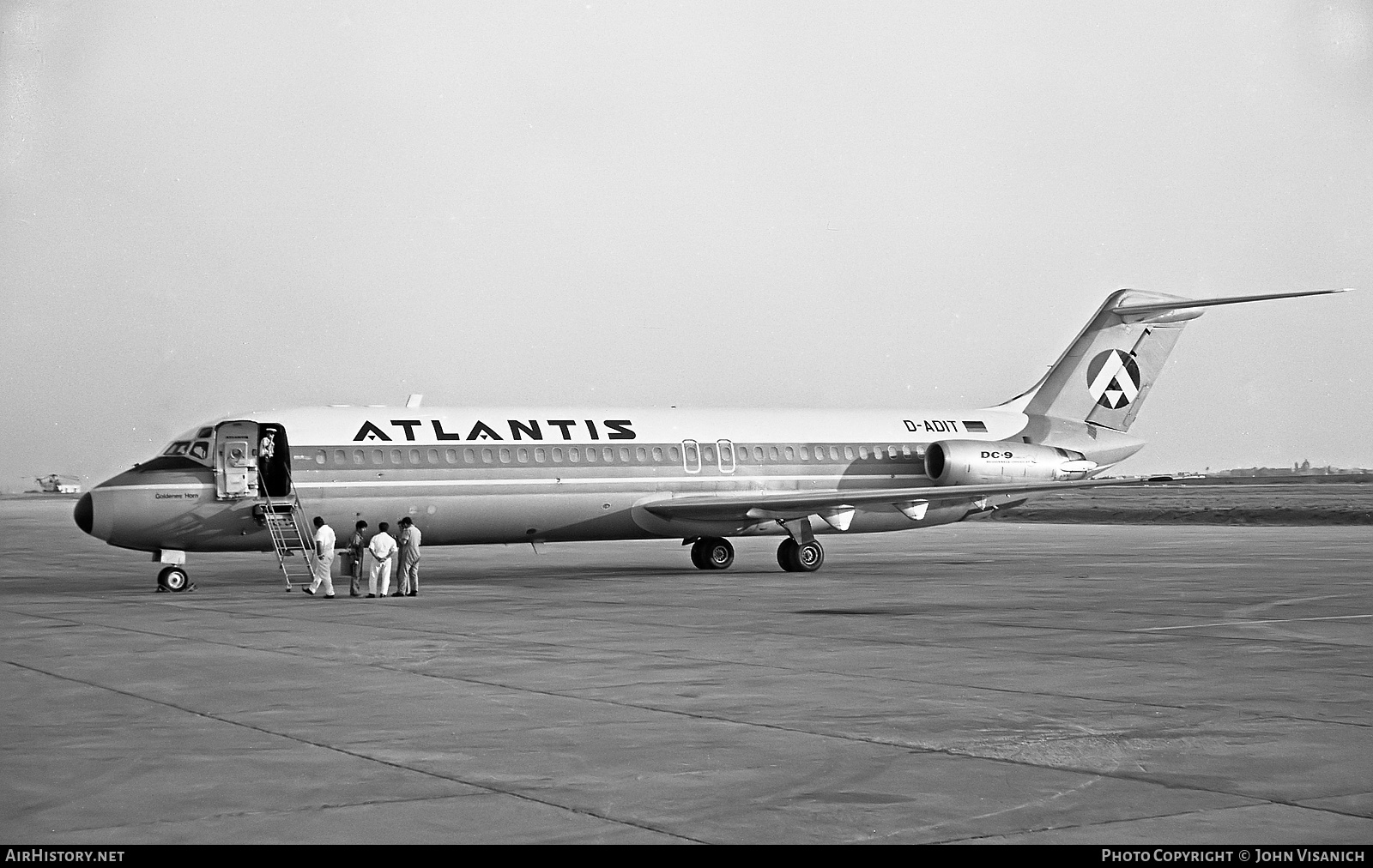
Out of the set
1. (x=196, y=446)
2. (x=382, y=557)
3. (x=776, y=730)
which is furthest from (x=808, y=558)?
(x=776, y=730)

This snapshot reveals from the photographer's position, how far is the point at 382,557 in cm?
2298

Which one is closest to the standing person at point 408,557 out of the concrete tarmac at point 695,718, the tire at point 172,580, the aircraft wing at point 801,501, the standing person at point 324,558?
the standing person at point 324,558

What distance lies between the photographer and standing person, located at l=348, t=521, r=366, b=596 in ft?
78.2

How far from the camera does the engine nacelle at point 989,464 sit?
31.2m

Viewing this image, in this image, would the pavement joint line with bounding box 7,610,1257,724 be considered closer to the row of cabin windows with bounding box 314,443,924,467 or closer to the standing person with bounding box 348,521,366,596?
the standing person with bounding box 348,521,366,596

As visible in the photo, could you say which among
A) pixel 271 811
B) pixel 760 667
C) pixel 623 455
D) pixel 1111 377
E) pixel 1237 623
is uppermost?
pixel 1111 377

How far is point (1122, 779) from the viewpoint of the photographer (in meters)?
8.39

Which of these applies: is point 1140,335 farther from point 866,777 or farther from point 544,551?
point 866,777

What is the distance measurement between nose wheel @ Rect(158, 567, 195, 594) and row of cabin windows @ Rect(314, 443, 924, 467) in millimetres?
3023

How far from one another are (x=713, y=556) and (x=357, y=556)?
9200 millimetres

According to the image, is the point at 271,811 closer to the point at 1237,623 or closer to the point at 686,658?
the point at 686,658

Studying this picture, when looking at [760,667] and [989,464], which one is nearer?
[760,667]

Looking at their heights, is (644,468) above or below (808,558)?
above

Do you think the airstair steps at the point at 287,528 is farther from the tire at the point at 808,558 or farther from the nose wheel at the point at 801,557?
the tire at the point at 808,558
